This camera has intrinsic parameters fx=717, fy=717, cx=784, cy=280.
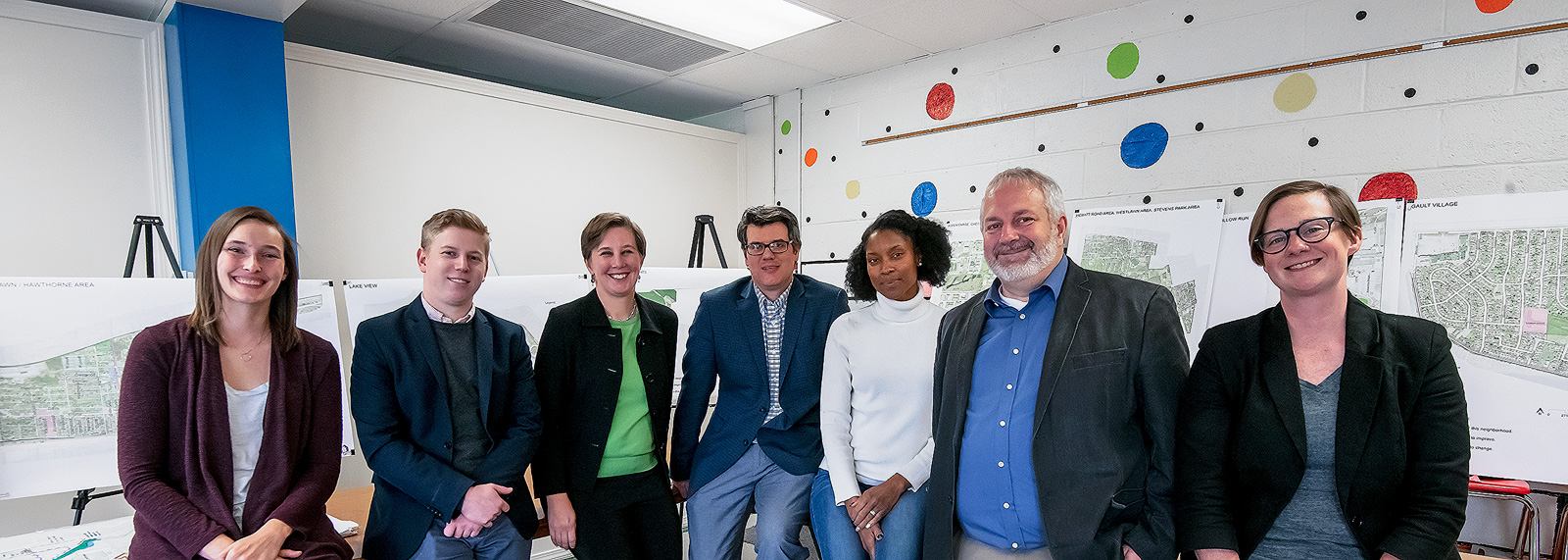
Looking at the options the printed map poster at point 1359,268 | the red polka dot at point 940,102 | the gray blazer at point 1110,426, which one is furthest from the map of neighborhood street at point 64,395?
the printed map poster at point 1359,268

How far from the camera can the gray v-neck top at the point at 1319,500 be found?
4.44 ft

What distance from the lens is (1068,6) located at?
3.00 m

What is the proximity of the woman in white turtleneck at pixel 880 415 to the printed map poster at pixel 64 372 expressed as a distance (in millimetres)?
2225

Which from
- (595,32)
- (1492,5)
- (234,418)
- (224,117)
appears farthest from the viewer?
(595,32)

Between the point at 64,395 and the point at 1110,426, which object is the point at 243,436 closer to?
the point at 64,395

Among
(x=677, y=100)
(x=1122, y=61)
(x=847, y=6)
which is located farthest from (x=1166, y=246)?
(x=677, y=100)

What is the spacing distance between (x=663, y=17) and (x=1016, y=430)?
7.62 ft

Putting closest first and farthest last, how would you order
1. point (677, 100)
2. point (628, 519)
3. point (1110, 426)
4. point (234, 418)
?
point (1110, 426) < point (234, 418) < point (628, 519) < point (677, 100)

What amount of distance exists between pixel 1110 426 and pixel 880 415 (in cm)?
61

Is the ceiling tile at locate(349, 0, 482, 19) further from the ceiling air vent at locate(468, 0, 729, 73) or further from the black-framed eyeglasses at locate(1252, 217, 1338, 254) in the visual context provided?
the black-framed eyeglasses at locate(1252, 217, 1338, 254)

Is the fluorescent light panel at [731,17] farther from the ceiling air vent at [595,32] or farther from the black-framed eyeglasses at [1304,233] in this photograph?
the black-framed eyeglasses at [1304,233]

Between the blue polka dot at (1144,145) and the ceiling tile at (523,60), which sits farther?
the ceiling tile at (523,60)

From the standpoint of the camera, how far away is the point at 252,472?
5.34 feet

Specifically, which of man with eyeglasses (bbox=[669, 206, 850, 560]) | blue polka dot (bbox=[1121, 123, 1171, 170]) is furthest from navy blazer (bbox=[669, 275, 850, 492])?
blue polka dot (bbox=[1121, 123, 1171, 170])
